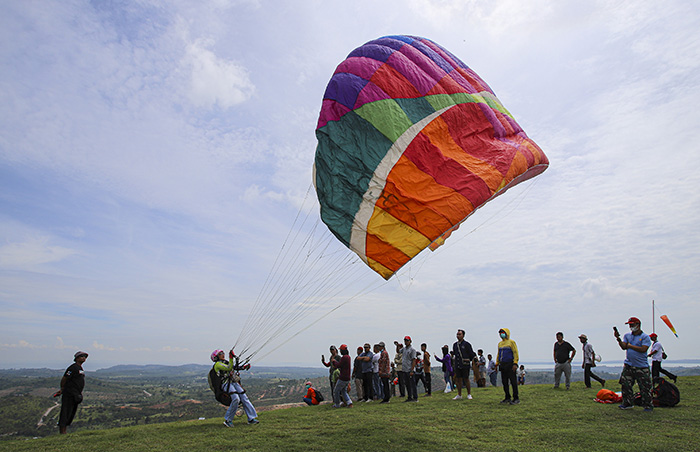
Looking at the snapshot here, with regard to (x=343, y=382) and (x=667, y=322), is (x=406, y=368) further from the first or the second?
(x=667, y=322)

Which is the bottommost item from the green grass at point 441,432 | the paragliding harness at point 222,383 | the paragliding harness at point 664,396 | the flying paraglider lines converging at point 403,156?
the green grass at point 441,432

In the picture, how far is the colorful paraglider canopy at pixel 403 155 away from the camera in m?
6.12

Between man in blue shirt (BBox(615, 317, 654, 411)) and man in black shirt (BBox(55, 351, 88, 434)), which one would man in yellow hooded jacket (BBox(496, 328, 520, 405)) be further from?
man in black shirt (BBox(55, 351, 88, 434))

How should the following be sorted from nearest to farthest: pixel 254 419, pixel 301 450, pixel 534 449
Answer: pixel 534 449 < pixel 301 450 < pixel 254 419

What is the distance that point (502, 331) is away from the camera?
8.67 m

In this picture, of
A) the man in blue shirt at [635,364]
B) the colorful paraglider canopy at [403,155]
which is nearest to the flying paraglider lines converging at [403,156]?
the colorful paraglider canopy at [403,155]

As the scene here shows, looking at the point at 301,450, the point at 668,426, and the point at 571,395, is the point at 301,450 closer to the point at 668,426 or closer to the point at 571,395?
the point at 668,426

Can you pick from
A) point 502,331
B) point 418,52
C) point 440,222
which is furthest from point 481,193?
point 502,331

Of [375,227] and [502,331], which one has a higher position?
[375,227]

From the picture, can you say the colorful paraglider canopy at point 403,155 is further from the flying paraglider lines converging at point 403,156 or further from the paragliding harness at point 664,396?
the paragliding harness at point 664,396

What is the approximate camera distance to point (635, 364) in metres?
7.04

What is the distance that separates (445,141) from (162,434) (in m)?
7.04

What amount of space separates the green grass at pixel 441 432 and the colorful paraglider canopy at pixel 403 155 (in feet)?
8.29

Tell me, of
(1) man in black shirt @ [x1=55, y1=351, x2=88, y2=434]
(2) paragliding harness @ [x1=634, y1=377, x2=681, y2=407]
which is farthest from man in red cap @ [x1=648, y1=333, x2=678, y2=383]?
(1) man in black shirt @ [x1=55, y1=351, x2=88, y2=434]
